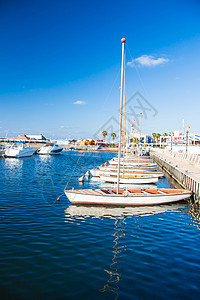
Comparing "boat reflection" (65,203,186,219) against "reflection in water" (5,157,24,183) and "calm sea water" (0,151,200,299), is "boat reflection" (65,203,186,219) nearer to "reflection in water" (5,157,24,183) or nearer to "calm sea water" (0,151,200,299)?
"calm sea water" (0,151,200,299)

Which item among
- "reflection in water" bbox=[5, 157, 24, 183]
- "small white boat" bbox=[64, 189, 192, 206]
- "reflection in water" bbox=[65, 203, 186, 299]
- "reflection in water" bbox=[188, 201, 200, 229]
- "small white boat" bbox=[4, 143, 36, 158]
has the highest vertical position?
"small white boat" bbox=[4, 143, 36, 158]

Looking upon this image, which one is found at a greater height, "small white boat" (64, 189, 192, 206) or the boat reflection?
"small white boat" (64, 189, 192, 206)

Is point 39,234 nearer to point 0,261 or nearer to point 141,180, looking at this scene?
point 0,261

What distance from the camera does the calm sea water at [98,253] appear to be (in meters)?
7.67

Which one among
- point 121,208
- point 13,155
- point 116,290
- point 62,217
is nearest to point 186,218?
point 121,208

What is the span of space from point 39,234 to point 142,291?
6.84m

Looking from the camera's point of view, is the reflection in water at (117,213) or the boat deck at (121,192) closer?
the reflection in water at (117,213)

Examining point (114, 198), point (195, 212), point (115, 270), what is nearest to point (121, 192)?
point (114, 198)

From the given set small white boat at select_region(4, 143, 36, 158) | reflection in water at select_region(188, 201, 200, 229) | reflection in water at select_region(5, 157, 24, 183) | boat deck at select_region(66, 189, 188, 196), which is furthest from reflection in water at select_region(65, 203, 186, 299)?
small white boat at select_region(4, 143, 36, 158)

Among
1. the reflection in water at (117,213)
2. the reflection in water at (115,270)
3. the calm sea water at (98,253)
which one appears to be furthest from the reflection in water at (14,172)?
the reflection in water at (115,270)

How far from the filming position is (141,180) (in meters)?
29.8

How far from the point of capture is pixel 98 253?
406 inches

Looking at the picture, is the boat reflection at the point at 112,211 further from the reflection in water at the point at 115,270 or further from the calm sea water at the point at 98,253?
the reflection in water at the point at 115,270

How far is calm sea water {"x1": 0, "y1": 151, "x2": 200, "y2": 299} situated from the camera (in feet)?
25.2
